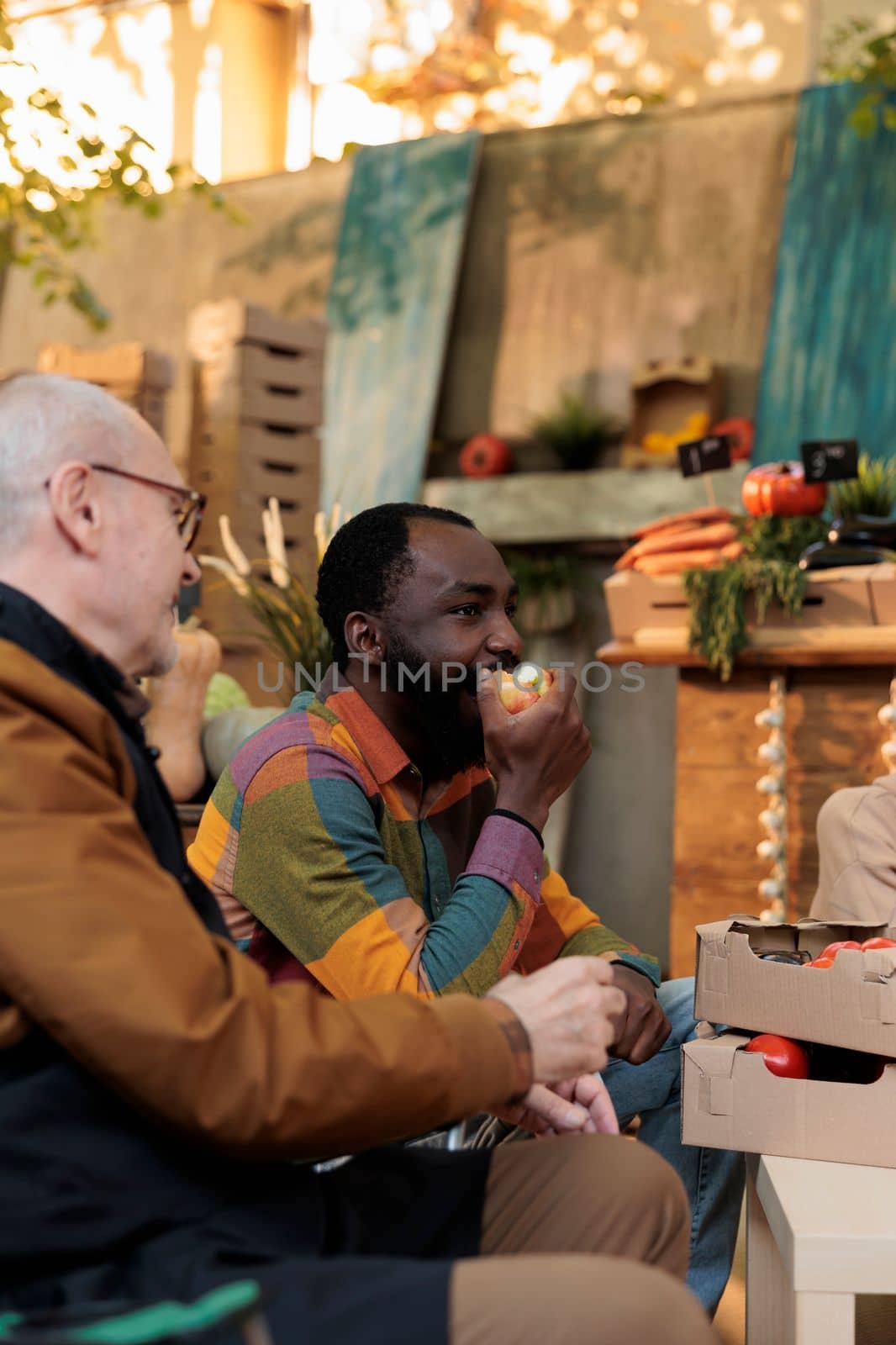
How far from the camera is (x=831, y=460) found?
3.16m

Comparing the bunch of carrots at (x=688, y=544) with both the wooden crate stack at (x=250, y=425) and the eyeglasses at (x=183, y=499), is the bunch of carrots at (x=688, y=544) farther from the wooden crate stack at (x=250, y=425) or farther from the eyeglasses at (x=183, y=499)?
the eyeglasses at (x=183, y=499)

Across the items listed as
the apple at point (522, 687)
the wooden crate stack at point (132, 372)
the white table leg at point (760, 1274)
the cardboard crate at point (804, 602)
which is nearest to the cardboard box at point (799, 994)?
the white table leg at point (760, 1274)

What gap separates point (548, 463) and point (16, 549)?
4.60m

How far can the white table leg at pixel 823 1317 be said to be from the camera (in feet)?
4.31

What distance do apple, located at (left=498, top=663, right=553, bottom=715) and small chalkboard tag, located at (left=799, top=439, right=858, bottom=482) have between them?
1528 millimetres

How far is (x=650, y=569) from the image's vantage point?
331cm

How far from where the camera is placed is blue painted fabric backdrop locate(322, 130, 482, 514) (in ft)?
18.2

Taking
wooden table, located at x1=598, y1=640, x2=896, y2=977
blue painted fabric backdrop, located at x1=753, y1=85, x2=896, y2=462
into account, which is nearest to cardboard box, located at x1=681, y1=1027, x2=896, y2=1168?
wooden table, located at x1=598, y1=640, x2=896, y2=977

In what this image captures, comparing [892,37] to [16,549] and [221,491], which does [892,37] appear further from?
[16,549]

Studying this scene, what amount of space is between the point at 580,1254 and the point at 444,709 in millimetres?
911

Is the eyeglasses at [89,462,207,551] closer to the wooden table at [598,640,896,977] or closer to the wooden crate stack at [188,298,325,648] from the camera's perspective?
the wooden table at [598,640,896,977]

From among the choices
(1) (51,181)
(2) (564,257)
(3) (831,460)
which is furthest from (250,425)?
(2) (564,257)

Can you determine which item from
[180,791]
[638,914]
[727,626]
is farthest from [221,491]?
[638,914]

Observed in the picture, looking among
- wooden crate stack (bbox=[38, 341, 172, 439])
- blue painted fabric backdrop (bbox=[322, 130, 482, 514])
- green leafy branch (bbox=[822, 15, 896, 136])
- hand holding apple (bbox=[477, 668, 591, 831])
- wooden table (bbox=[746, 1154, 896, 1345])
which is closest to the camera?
wooden table (bbox=[746, 1154, 896, 1345])
